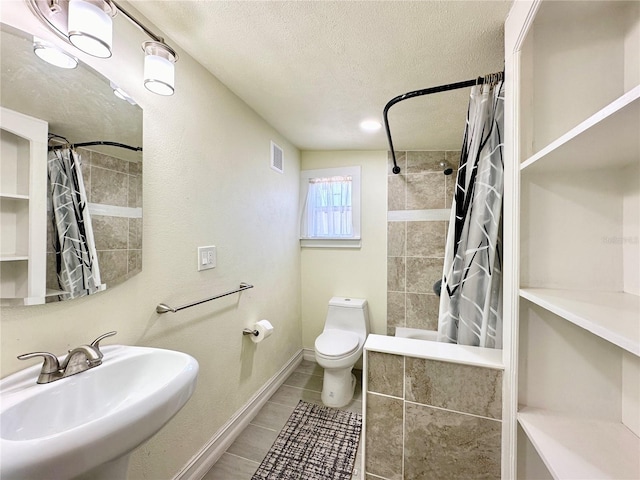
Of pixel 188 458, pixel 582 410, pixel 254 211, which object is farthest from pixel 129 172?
pixel 582 410

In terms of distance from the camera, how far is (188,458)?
127 centimetres

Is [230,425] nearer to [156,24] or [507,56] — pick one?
[156,24]

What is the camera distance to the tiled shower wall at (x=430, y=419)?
90 cm

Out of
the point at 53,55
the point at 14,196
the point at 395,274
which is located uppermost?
the point at 53,55

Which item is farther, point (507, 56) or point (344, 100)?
point (344, 100)

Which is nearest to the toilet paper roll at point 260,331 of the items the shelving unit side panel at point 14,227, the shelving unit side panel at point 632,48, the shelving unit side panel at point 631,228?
the shelving unit side panel at point 14,227

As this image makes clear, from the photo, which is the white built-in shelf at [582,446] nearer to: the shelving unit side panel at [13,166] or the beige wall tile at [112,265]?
the beige wall tile at [112,265]

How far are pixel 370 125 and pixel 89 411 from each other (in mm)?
2143

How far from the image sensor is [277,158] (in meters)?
2.15

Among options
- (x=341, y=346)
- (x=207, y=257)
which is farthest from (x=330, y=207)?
(x=207, y=257)

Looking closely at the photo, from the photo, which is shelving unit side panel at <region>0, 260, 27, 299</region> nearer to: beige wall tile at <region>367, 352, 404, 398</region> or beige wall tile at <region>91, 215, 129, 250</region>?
beige wall tile at <region>91, 215, 129, 250</region>

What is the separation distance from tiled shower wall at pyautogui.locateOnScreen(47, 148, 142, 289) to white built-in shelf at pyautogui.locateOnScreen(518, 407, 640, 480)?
1.45m

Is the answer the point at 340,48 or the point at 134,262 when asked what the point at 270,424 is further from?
the point at 340,48

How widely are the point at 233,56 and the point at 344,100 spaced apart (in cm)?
68
